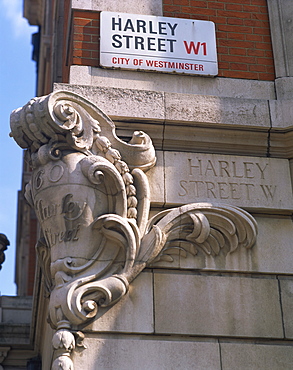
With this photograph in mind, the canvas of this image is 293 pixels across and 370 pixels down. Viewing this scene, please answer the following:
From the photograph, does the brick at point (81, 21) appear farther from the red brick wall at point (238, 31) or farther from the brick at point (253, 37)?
the brick at point (253, 37)

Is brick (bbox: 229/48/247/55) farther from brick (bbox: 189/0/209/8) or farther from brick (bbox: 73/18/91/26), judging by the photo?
brick (bbox: 73/18/91/26)

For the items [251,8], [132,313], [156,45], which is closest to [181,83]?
[156,45]

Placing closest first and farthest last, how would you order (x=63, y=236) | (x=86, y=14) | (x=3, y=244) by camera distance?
1. (x=63, y=236)
2. (x=86, y=14)
3. (x=3, y=244)

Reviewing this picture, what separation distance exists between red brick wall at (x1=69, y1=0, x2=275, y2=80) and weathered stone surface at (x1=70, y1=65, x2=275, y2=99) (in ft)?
0.39

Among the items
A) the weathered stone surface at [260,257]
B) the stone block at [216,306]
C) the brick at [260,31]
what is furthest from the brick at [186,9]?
the stone block at [216,306]

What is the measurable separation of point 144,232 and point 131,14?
9.08 ft

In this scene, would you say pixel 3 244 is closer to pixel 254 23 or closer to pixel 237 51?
pixel 237 51

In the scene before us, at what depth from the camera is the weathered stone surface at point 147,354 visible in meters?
7.09

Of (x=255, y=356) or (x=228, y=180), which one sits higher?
(x=228, y=180)

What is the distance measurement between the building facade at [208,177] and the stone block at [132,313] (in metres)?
0.01

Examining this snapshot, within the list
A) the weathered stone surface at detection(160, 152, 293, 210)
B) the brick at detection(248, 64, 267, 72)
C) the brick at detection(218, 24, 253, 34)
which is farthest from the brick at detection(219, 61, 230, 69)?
the weathered stone surface at detection(160, 152, 293, 210)

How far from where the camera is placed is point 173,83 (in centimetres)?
878

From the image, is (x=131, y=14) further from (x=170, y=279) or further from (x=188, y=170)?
(x=170, y=279)

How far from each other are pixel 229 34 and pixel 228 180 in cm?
202
